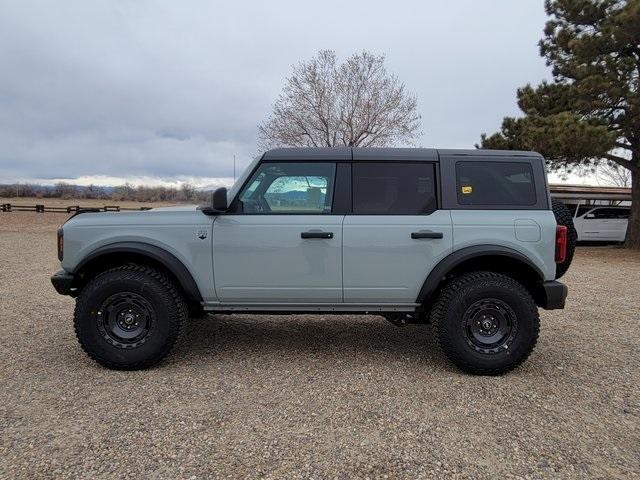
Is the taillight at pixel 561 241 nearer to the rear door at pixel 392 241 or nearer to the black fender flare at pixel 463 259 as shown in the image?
the black fender flare at pixel 463 259

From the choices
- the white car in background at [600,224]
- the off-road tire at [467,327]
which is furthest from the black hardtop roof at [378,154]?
the white car in background at [600,224]

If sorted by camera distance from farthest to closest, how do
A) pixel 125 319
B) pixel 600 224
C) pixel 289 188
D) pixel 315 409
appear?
pixel 600 224
pixel 289 188
pixel 125 319
pixel 315 409

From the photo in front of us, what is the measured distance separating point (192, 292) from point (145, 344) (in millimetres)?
560

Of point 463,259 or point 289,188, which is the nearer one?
point 463,259

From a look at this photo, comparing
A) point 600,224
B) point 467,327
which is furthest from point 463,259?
point 600,224

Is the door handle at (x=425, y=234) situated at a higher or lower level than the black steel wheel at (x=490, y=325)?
higher

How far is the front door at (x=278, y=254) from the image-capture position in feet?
12.4

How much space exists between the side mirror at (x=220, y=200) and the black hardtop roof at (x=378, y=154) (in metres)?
0.51

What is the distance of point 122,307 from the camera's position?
382cm

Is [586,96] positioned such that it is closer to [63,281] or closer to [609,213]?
[609,213]

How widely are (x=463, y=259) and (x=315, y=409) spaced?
5.41 ft

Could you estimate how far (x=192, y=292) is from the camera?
12.5 feet

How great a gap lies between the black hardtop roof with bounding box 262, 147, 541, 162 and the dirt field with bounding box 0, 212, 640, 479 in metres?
1.79

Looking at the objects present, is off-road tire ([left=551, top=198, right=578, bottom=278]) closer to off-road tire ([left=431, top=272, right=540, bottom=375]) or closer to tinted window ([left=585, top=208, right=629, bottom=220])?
off-road tire ([left=431, top=272, right=540, bottom=375])
